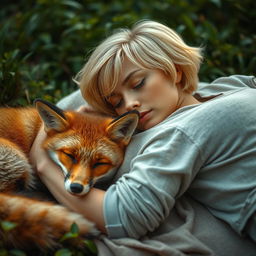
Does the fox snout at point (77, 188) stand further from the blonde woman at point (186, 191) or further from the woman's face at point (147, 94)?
the woman's face at point (147, 94)

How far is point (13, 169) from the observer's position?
2.37 metres

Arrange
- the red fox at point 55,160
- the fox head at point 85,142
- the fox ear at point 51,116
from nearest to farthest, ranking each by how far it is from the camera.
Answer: the red fox at point 55,160
the fox head at point 85,142
the fox ear at point 51,116

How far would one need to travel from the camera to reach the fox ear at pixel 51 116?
7.77 feet

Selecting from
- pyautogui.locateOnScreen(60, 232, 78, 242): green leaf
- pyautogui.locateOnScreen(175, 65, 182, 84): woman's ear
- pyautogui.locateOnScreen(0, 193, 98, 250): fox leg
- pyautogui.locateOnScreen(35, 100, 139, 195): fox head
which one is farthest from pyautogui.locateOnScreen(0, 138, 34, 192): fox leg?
pyautogui.locateOnScreen(175, 65, 182, 84): woman's ear

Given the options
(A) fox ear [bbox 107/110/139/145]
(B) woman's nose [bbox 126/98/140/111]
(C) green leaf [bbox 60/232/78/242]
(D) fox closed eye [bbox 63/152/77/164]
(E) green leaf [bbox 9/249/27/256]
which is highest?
(B) woman's nose [bbox 126/98/140/111]

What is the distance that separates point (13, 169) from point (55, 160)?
0.29m

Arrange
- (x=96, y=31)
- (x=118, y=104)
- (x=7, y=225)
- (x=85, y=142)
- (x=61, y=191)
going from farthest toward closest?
(x=96, y=31)
(x=118, y=104)
(x=85, y=142)
(x=61, y=191)
(x=7, y=225)

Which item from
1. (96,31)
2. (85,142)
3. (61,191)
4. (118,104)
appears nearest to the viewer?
(61,191)

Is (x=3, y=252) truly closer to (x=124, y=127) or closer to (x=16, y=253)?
(x=16, y=253)

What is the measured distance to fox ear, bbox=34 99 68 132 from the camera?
237 cm

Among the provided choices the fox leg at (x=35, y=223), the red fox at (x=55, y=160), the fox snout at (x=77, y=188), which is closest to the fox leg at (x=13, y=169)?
the red fox at (x=55, y=160)

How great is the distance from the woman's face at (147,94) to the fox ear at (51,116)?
487 millimetres

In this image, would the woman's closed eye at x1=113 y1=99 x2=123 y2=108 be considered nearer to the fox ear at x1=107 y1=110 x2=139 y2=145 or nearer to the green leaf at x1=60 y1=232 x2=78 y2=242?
the fox ear at x1=107 y1=110 x2=139 y2=145

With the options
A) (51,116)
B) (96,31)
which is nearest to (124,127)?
(51,116)
